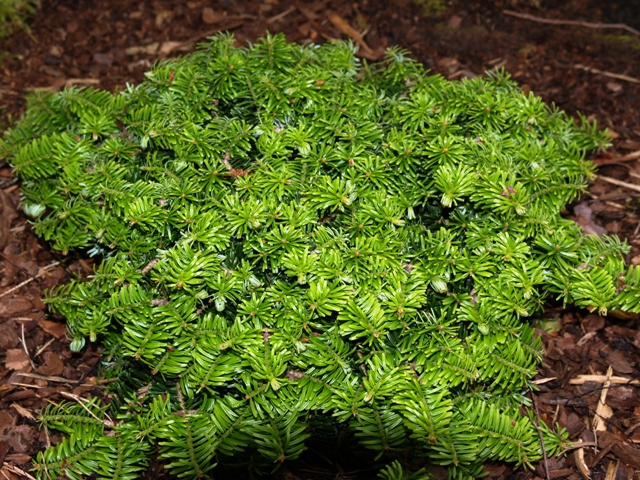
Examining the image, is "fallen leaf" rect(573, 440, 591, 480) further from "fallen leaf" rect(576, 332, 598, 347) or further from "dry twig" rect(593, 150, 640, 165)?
"dry twig" rect(593, 150, 640, 165)

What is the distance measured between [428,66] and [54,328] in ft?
9.05

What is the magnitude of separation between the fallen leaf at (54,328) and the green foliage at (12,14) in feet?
7.63

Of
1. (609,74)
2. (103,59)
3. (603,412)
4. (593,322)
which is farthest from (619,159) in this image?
(103,59)

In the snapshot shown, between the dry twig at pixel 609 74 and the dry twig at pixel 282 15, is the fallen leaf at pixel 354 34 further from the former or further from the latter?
the dry twig at pixel 609 74

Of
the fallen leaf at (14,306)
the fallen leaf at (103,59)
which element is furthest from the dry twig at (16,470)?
the fallen leaf at (103,59)

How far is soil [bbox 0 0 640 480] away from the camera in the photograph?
2.54 meters

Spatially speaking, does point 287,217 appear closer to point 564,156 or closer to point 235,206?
point 235,206

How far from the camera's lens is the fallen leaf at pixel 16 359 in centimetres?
271

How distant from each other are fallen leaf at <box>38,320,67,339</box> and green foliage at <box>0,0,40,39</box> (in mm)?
2325

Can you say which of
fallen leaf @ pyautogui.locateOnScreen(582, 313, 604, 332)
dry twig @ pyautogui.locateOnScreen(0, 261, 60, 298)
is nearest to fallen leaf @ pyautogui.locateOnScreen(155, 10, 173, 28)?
dry twig @ pyautogui.locateOnScreen(0, 261, 60, 298)

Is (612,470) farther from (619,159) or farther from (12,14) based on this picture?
(12,14)

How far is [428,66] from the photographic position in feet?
13.1

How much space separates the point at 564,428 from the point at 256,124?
5.93 feet

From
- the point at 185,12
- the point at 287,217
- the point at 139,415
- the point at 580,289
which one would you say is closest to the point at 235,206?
the point at 287,217
